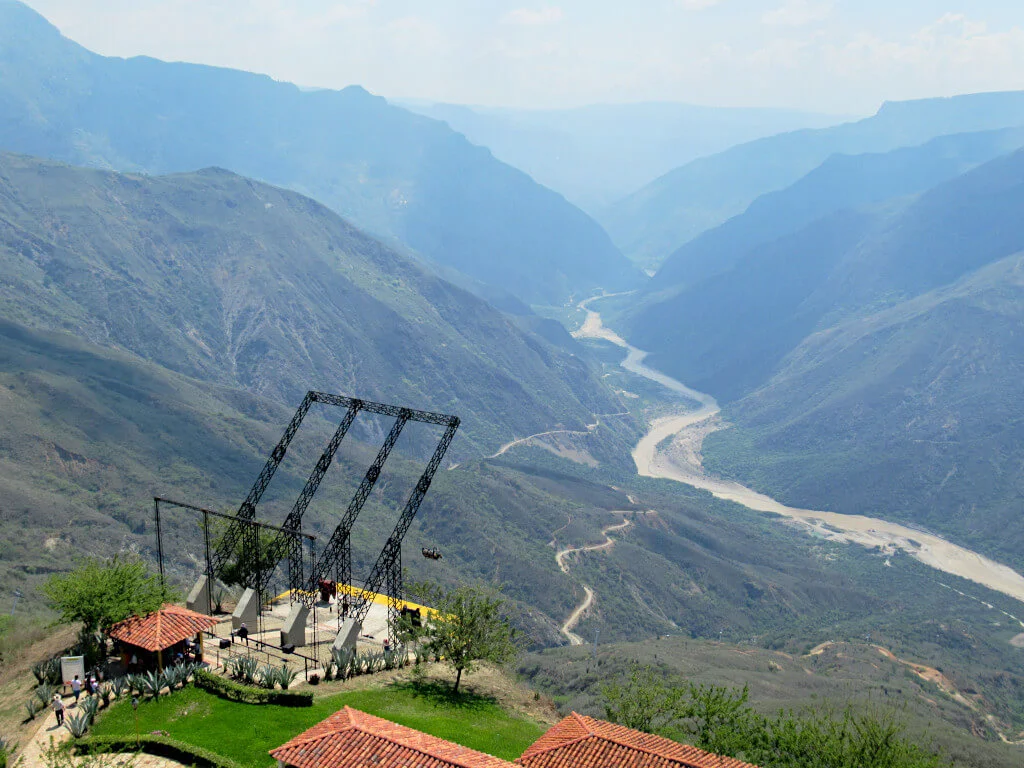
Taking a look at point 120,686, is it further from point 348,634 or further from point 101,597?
point 348,634

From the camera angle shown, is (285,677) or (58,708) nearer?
(58,708)

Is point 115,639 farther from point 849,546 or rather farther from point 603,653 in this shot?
point 849,546

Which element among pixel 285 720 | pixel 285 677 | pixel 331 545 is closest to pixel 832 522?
pixel 331 545

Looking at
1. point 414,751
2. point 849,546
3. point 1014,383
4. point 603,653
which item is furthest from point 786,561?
point 414,751

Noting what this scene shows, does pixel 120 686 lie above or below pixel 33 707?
above

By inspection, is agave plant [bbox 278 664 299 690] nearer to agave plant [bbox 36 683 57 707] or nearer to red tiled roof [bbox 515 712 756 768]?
agave plant [bbox 36 683 57 707]

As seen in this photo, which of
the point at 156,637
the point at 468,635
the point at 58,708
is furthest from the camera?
the point at 468,635

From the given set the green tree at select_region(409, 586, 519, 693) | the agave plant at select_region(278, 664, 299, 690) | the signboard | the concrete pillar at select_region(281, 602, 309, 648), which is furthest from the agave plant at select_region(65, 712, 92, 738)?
the green tree at select_region(409, 586, 519, 693)
